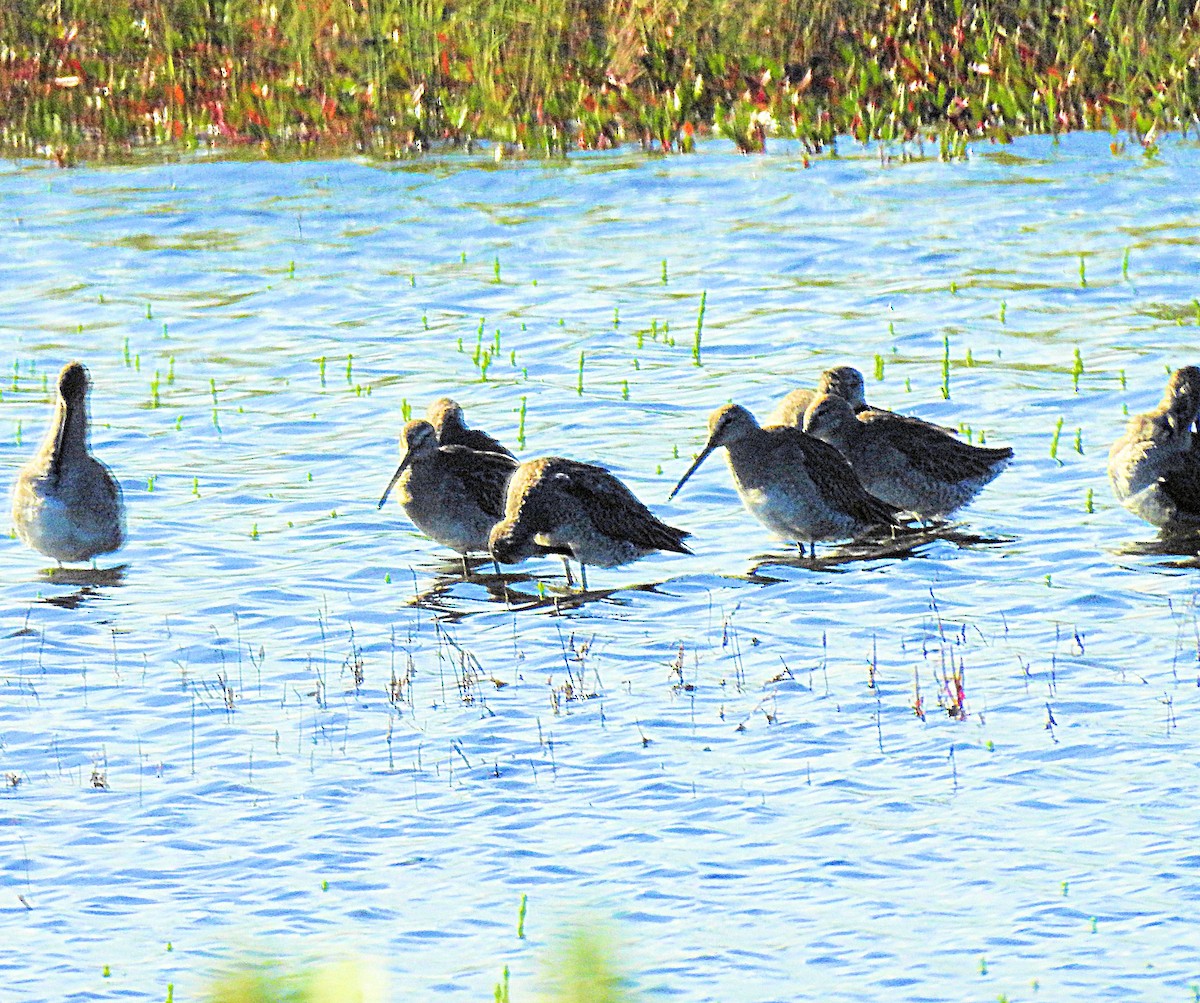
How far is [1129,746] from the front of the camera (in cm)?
874

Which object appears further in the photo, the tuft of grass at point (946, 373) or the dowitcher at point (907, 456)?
the tuft of grass at point (946, 373)

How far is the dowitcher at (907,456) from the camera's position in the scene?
1268 cm

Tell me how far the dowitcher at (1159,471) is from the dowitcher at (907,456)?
783 millimetres

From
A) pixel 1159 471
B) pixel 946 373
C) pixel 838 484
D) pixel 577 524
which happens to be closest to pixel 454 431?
pixel 577 524

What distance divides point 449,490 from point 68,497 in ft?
6.99

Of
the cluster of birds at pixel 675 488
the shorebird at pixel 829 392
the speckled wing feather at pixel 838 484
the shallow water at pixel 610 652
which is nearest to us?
the shallow water at pixel 610 652

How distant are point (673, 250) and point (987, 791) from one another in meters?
12.7

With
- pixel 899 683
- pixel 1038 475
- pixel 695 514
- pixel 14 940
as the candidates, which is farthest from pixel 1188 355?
pixel 14 940

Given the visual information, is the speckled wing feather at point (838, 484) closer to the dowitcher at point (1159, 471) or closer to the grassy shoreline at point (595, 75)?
the dowitcher at point (1159, 471)

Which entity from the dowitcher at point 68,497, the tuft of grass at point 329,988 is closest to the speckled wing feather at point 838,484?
the dowitcher at point 68,497

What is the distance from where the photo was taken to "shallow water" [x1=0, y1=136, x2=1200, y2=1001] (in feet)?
24.0

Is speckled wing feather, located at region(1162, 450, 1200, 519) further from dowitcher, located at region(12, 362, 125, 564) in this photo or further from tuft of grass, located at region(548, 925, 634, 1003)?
tuft of grass, located at region(548, 925, 634, 1003)

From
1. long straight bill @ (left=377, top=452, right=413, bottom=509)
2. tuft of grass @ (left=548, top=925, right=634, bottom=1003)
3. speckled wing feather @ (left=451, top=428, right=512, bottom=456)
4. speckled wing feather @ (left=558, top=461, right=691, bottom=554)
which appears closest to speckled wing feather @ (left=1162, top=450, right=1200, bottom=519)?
speckled wing feather @ (left=558, top=461, right=691, bottom=554)

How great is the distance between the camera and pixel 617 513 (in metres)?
11.9
